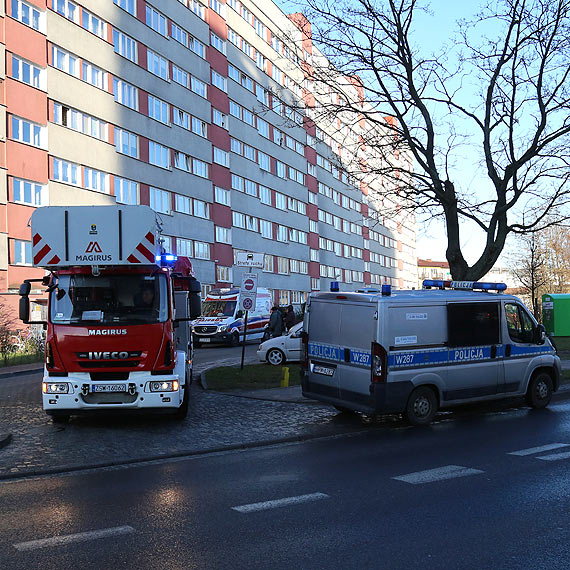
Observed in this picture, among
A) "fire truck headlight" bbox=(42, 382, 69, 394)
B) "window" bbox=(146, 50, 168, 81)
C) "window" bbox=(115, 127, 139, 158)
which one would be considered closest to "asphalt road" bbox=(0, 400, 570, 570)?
"fire truck headlight" bbox=(42, 382, 69, 394)

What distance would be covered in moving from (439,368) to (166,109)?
36.8 metres

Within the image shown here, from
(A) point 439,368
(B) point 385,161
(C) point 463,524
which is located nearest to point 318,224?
(B) point 385,161

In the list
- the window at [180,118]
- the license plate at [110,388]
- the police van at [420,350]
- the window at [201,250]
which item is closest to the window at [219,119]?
the window at [180,118]

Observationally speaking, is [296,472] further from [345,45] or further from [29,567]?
[345,45]

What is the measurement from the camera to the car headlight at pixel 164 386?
10.8m

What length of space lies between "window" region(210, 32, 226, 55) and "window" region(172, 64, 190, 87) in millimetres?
4986

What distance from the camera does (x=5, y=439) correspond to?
988cm

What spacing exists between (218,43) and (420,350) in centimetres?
4516

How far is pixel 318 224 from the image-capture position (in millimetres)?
72000

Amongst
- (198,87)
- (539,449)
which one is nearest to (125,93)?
(198,87)

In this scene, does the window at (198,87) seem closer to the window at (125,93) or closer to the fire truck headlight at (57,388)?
the window at (125,93)

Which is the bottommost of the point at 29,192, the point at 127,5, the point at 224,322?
the point at 224,322

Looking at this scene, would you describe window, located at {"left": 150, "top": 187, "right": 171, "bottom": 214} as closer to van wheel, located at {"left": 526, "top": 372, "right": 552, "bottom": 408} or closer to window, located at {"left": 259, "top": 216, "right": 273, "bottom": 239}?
window, located at {"left": 259, "top": 216, "right": 273, "bottom": 239}

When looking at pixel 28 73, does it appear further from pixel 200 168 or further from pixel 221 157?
pixel 221 157
